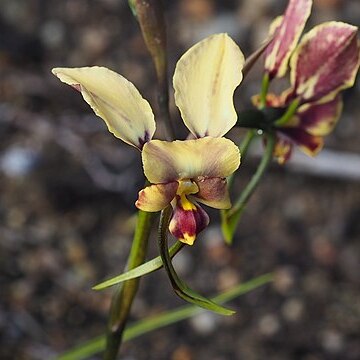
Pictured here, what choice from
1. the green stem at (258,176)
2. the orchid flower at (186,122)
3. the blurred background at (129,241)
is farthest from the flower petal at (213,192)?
the blurred background at (129,241)

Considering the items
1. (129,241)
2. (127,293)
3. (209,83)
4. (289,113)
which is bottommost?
(129,241)

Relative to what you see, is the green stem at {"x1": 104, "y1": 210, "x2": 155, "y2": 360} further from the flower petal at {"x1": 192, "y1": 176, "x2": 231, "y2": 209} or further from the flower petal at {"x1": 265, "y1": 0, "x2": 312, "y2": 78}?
the flower petal at {"x1": 265, "y1": 0, "x2": 312, "y2": 78}

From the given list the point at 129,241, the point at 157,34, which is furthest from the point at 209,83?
the point at 129,241

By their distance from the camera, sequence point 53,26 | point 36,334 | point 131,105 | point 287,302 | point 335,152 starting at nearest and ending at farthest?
point 131,105 < point 36,334 < point 287,302 < point 335,152 < point 53,26

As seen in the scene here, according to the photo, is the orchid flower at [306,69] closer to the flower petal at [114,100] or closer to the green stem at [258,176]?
the green stem at [258,176]

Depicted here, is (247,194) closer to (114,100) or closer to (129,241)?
(114,100)

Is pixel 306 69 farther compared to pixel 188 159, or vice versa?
pixel 306 69

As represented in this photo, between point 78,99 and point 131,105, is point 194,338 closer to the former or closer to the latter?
point 78,99

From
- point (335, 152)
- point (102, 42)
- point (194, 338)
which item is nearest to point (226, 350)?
point (194, 338)
